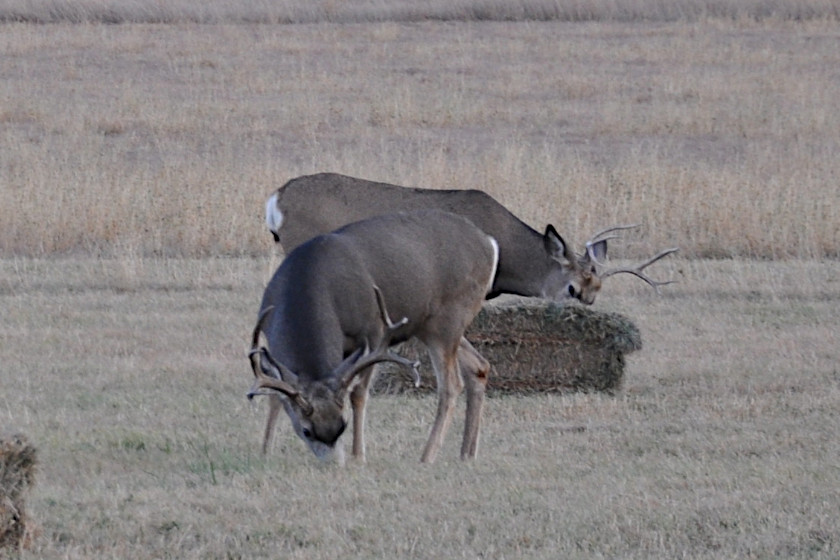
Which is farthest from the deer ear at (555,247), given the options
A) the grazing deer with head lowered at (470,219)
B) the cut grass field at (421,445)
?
the cut grass field at (421,445)

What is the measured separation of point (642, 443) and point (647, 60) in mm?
24052

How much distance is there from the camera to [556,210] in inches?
663

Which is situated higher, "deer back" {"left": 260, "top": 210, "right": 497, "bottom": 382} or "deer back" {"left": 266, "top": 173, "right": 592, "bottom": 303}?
"deer back" {"left": 260, "top": 210, "right": 497, "bottom": 382}

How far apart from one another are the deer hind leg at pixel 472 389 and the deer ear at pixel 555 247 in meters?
2.21

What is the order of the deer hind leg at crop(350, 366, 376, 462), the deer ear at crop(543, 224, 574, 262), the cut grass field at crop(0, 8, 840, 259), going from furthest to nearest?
1. the cut grass field at crop(0, 8, 840, 259)
2. the deer ear at crop(543, 224, 574, 262)
3. the deer hind leg at crop(350, 366, 376, 462)

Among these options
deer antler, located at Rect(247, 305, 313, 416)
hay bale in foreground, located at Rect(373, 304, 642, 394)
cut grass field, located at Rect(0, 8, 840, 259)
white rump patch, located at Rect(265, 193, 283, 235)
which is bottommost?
cut grass field, located at Rect(0, 8, 840, 259)

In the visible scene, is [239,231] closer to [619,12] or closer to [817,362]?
[817,362]

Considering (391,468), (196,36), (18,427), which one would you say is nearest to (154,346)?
(18,427)

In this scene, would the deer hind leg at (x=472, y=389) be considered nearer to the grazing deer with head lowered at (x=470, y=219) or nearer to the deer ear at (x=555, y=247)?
the grazing deer with head lowered at (x=470, y=219)

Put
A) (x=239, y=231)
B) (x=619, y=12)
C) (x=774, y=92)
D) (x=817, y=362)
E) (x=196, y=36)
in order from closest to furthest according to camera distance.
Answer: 1. (x=817, y=362)
2. (x=239, y=231)
3. (x=774, y=92)
4. (x=196, y=36)
5. (x=619, y=12)

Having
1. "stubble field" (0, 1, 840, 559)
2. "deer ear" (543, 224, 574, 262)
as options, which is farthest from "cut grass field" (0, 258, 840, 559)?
"deer ear" (543, 224, 574, 262)

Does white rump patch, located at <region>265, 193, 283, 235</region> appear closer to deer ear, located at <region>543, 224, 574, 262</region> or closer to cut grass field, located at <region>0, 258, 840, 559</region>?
cut grass field, located at <region>0, 258, 840, 559</region>

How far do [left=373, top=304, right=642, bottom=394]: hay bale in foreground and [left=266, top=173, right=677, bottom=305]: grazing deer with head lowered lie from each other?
733 millimetres

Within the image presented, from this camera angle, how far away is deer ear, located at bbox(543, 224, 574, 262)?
11547 millimetres
